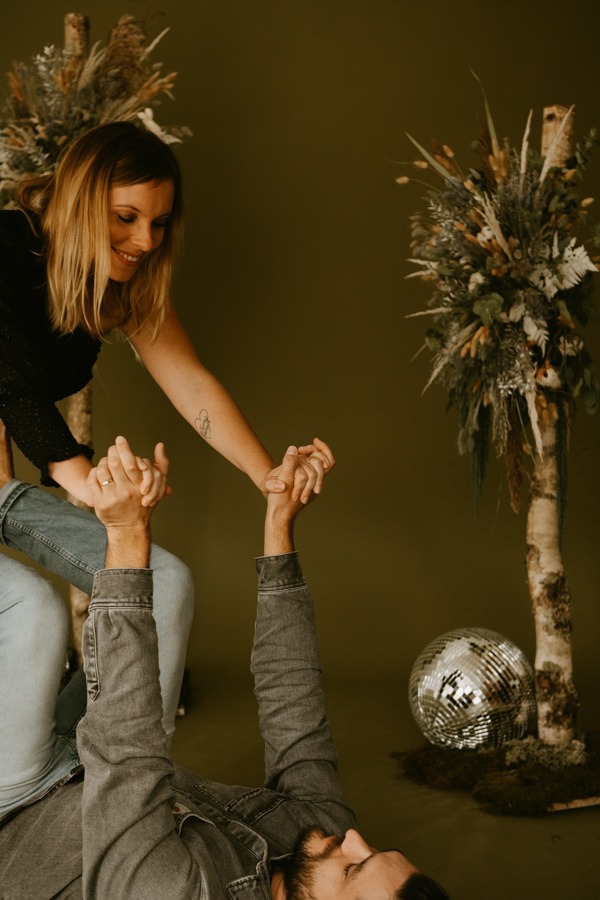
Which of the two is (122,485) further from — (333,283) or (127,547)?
(333,283)

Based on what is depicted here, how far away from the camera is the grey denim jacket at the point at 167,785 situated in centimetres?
142

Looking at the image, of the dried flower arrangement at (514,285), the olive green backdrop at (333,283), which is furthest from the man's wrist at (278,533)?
the olive green backdrop at (333,283)

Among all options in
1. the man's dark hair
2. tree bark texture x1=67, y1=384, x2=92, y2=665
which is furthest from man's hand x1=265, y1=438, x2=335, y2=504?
tree bark texture x1=67, y1=384, x2=92, y2=665

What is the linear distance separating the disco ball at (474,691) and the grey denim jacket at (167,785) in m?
1.62

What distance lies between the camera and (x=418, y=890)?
1460 mm

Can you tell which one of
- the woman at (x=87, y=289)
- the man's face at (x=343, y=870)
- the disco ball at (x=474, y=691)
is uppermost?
the woman at (x=87, y=289)

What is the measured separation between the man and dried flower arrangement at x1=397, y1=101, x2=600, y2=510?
1.49m

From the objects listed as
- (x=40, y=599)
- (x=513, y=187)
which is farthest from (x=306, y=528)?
(x=40, y=599)

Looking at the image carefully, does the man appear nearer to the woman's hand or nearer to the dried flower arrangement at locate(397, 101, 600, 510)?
the woman's hand

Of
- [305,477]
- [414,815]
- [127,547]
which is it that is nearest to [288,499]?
[305,477]

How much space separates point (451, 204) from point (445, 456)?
1768mm

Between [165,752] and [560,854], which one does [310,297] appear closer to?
[560,854]

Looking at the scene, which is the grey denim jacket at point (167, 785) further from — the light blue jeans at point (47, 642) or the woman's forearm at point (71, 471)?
the woman's forearm at point (71, 471)

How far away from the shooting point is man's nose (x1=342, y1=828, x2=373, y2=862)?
1.51m
